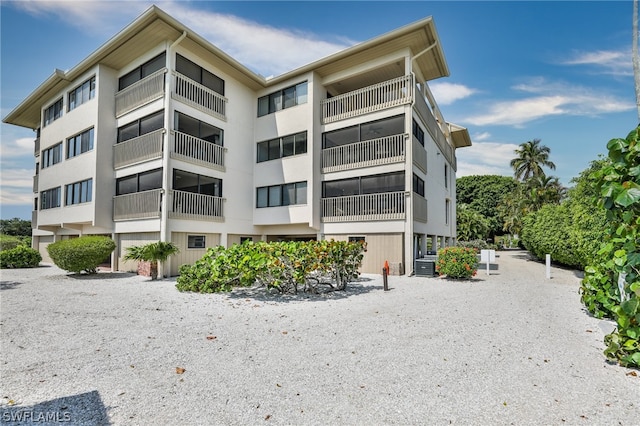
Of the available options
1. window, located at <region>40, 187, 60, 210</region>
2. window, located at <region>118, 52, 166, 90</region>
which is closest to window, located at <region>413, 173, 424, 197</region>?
window, located at <region>118, 52, 166, 90</region>

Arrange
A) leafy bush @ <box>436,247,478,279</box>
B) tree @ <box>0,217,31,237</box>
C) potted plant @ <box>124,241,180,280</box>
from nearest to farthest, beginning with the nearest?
potted plant @ <box>124,241,180,280</box> → leafy bush @ <box>436,247,478,279</box> → tree @ <box>0,217,31,237</box>

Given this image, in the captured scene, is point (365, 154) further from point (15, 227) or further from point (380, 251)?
point (15, 227)

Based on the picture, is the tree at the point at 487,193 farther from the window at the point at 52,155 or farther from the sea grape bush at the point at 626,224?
the window at the point at 52,155

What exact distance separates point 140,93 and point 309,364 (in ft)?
54.5

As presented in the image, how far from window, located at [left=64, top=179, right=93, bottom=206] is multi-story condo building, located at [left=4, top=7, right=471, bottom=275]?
11cm

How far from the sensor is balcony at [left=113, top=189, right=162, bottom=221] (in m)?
15.0

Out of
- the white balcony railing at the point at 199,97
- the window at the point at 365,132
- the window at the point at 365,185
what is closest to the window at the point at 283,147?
the window at the point at 365,132

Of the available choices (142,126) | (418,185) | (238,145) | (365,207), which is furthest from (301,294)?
(142,126)

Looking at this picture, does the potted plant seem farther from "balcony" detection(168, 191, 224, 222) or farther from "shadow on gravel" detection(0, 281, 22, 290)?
"shadow on gravel" detection(0, 281, 22, 290)

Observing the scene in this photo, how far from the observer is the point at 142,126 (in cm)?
1639

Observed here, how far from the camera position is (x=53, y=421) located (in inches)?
135

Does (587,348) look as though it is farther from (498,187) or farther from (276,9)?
(498,187)

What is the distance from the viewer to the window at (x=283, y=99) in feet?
60.0

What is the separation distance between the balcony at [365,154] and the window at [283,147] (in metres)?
1.34
